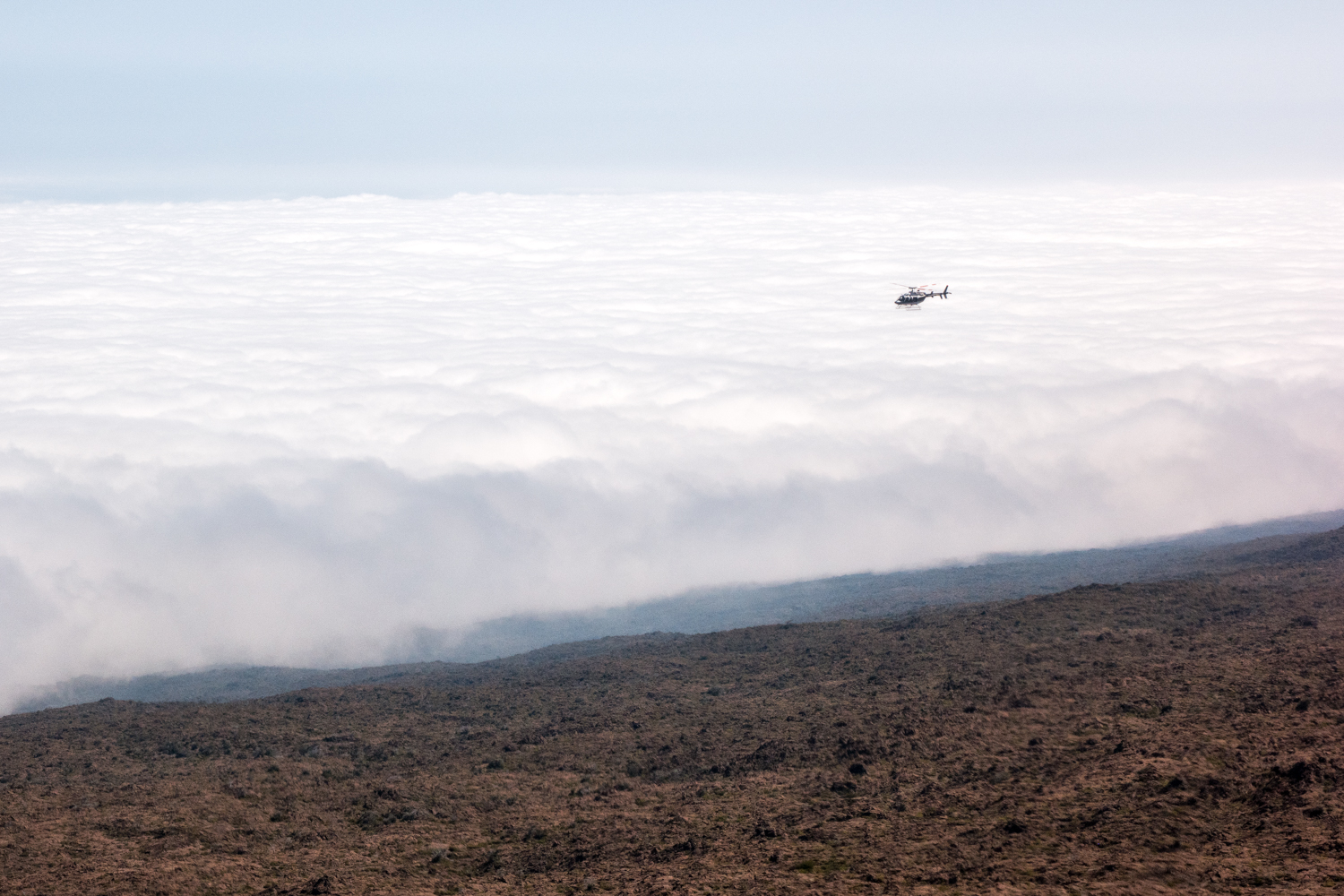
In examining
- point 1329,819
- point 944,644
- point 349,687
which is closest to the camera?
point 1329,819

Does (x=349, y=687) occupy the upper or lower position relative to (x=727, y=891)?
upper

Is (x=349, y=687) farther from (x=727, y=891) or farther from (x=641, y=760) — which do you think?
(x=727, y=891)

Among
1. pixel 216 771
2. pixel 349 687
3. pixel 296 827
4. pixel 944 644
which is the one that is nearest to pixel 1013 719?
pixel 944 644

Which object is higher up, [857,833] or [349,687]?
[349,687]

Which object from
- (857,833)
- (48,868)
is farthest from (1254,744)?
(48,868)

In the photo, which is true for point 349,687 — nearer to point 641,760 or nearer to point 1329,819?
point 641,760

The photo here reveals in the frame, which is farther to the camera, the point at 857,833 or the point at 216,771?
the point at 216,771

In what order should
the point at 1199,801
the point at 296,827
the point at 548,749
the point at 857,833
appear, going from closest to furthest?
the point at 1199,801
the point at 857,833
the point at 296,827
the point at 548,749
